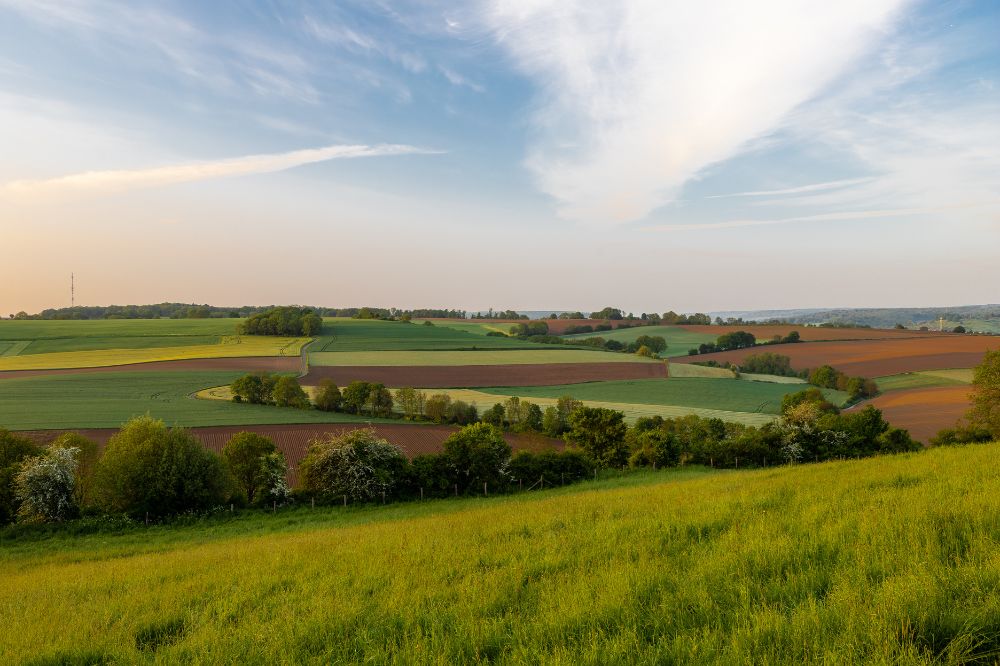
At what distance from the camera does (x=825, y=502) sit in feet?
27.2

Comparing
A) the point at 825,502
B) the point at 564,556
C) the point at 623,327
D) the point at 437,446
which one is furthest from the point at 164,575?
the point at 623,327

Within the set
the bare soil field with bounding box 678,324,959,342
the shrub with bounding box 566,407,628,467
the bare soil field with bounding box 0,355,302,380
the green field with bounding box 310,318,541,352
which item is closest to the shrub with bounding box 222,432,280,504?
the shrub with bounding box 566,407,628,467

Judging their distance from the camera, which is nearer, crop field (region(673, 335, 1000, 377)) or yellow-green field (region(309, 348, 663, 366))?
crop field (region(673, 335, 1000, 377))

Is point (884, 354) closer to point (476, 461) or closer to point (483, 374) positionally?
point (483, 374)

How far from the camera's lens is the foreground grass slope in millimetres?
4062

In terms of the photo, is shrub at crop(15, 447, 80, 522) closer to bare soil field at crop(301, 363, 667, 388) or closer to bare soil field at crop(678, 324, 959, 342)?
bare soil field at crop(301, 363, 667, 388)

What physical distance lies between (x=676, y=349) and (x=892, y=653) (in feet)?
352

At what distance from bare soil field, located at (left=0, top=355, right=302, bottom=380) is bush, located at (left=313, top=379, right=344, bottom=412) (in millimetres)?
12981

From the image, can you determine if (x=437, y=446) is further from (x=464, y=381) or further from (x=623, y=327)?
(x=623, y=327)

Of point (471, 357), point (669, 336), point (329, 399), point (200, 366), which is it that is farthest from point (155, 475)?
point (669, 336)

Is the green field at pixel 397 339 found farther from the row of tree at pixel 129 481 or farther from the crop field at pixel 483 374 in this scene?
the row of tree at pixel 129 481

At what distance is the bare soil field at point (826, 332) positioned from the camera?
9122 cm

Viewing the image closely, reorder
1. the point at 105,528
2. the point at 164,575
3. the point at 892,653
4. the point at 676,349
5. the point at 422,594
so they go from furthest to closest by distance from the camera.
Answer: the point at 676,349
the point at 105,528
the point at 164,575
the point at 422,594
the point at 892,653

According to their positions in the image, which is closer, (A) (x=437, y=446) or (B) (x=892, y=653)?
(B) (x=892, y=653)
